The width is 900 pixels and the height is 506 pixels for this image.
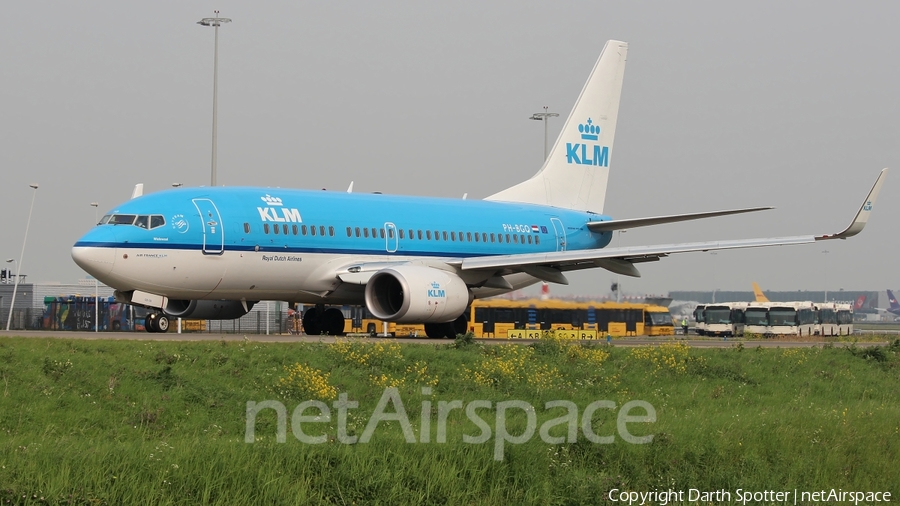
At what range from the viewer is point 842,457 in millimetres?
19422

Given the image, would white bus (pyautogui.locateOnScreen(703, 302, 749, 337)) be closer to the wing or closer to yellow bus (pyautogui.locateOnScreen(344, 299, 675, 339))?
yellow bus (pyautogui.locateOnScreen(344, 299, 675, 339))

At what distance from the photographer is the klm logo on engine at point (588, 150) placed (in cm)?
4128

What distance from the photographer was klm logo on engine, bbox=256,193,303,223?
29844 millimetres

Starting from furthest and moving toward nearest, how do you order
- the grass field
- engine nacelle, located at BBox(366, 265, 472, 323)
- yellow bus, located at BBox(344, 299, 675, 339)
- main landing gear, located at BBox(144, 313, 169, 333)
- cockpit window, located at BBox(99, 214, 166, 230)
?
yellow bus, located at BBox(344, 299, 675, 339) → main landing gear, located at BBox(144, 313, 169, 333) → engine nacelle, located at BBox(366, 265, 472, 323) → cockpit window, located at BBox(99, 214, 166, 230) → the grass field

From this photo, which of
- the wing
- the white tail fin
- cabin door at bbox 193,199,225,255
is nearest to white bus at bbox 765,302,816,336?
the white tail fin

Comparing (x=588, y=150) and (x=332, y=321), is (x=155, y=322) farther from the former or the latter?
(x=588, y=150)

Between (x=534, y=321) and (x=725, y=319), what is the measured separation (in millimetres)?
23848

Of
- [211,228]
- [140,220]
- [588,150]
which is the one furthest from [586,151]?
[140,220]

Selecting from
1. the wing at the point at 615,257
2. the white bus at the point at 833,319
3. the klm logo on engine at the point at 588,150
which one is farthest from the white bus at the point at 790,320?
the wing at the point at 615,257

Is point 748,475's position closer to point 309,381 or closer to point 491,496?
point 491,496

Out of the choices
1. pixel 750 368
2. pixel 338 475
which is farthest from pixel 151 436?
pixel 750 368

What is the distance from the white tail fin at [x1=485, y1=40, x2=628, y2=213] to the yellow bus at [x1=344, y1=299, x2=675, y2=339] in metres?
5.87

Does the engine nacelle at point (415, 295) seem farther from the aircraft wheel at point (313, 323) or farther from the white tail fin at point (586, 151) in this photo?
the white tail fin at point (586, 151)

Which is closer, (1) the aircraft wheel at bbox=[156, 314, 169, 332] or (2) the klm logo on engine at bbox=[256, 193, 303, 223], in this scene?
(2) the klm logo on engine at bbox=[256, 193, 303, 223]
